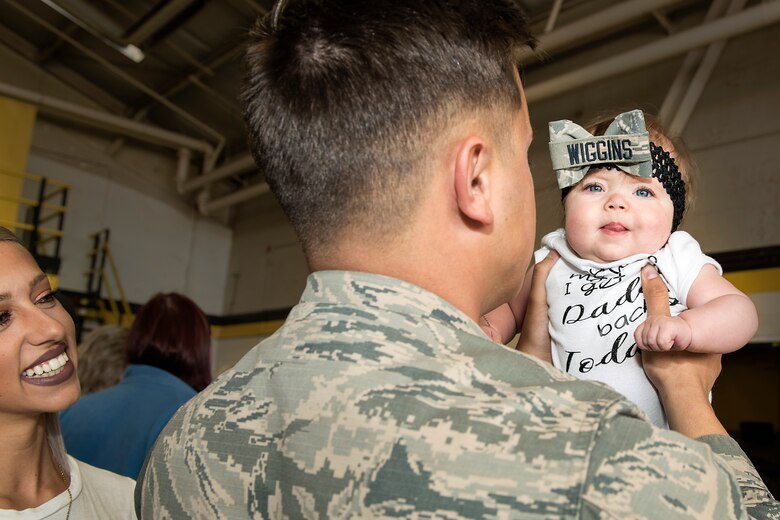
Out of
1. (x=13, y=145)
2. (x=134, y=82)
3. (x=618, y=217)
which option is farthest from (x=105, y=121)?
(x=618, y=217)

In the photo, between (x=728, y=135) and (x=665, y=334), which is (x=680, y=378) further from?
(x=728, y=135)

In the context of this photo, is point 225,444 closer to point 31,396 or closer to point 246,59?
point 246,59

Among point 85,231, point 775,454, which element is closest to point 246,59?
point 775,454

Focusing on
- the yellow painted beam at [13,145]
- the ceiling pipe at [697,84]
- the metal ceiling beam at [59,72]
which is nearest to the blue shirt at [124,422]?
the ceiling pipe at [697,84]

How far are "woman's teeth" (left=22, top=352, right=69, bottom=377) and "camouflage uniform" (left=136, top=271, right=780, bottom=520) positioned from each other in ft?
3.45

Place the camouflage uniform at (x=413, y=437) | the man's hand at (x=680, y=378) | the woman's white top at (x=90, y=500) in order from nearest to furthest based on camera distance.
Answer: the camouflage uniform at (x=413, y=437) → the man's hand at (x=680, y=378) → the woman's white top at (x=90, y=500)

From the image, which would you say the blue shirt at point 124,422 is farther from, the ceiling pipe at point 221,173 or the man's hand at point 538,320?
the ceiling pipe at point 221,173

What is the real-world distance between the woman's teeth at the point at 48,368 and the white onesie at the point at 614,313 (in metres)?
1.27

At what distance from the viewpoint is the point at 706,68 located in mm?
6172

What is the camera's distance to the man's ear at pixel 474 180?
0.89 metres

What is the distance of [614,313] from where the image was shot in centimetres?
142

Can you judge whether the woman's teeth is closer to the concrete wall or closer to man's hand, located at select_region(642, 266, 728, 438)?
man's hand, located at select_region(642, 266, 728, 438)

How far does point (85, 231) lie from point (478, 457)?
11169mm

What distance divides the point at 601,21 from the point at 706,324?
18.2 feet
